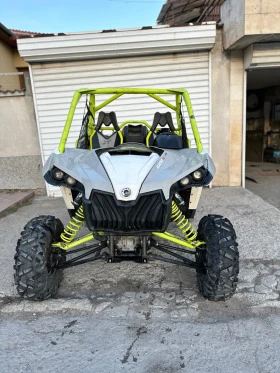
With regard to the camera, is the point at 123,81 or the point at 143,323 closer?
the point at 143,323

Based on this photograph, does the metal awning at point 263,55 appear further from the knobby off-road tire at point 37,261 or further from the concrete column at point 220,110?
the knobby off-road tire at point 37,261

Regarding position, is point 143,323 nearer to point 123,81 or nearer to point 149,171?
point 149,171

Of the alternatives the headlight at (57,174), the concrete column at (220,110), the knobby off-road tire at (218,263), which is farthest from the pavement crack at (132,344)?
the concrete column at (220,110)

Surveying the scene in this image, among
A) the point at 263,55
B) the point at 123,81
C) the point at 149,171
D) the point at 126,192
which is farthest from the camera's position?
the point at 123,81

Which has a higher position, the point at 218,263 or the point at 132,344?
the point at 218,263

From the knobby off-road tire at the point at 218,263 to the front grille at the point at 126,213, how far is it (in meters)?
0.49

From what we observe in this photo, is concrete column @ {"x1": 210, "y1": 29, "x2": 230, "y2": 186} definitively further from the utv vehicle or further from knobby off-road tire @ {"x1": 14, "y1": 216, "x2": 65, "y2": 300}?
knobby off-road tire @ {"x1": 14, "y1": 216, "x2": 65, "y2": 300}

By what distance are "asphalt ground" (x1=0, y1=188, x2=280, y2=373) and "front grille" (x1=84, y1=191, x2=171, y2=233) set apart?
742mm

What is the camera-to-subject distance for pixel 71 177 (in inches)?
88.0

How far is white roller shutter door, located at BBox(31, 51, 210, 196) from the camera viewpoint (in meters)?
5.93

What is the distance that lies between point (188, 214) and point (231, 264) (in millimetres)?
735

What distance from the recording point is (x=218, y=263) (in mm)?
2238

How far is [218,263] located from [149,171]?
88 cm

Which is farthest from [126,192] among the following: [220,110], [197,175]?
[220,110]
